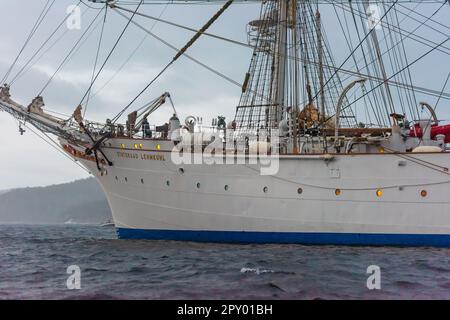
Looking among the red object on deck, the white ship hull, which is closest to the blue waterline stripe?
the white ship hull

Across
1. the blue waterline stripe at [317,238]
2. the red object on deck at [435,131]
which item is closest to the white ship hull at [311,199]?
the blue waterline stripe at [317,238]

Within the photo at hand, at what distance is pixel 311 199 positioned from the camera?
1903 centimetres

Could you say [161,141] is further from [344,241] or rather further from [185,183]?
[344,241]

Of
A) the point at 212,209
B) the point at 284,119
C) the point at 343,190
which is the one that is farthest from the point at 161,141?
the point at 343,190

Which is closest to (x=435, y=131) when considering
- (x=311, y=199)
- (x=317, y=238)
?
(x=311, y=199)

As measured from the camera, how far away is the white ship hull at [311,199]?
1864 cm

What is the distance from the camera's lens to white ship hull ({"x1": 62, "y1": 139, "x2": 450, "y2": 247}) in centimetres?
1864

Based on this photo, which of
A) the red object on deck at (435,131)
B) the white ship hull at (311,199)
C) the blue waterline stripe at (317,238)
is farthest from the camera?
the red object on deck at (435,131)

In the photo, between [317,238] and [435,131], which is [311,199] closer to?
[317,238]

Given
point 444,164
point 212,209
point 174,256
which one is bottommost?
point 174,256

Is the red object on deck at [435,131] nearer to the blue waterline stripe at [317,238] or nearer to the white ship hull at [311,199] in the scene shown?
the white ship hull at [311,199]
